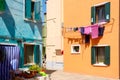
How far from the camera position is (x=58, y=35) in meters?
26.8

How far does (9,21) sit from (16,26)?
1.97 ft

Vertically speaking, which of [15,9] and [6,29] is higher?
[15,9]

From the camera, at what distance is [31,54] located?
583 inches

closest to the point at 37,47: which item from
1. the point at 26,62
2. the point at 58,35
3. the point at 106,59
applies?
the point at 26,62

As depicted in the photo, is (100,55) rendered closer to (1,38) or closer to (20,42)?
(20,42)

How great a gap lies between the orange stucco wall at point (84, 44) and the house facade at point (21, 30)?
5.93 meters

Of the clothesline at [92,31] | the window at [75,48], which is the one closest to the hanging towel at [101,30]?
the clothesline at [92,31]

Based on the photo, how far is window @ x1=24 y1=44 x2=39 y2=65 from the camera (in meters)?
14.2

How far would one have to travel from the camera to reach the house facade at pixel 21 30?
1217 cm

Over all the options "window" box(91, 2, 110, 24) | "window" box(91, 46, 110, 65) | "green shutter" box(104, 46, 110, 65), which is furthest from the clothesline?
"green shutter" box(104, 46, 110, 65)

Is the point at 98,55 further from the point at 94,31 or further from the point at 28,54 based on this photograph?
the point at 28,54

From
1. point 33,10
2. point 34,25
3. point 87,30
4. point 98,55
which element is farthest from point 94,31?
point 34,25

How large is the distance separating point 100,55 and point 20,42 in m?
8.52

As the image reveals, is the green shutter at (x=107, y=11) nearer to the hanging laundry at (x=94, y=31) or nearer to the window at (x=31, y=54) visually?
the hanging laundry at (x=94, y=31)
